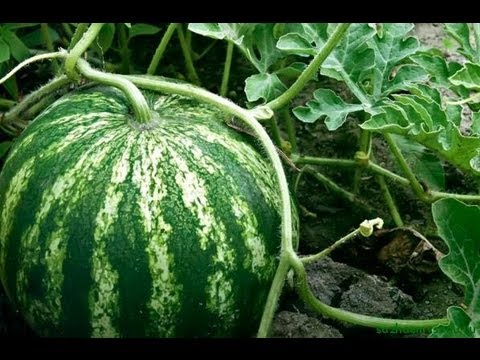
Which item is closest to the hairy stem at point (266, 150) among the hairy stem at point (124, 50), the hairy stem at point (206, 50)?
the hairy stem at point (124, 50)

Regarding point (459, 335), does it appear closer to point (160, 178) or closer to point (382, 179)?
point (160, 178)

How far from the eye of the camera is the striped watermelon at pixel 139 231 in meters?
1.64

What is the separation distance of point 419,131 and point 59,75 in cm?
83

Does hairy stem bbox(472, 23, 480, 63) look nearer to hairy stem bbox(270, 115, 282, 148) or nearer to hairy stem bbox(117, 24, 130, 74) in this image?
hairy stem bbox(270, 115, 282, 148)

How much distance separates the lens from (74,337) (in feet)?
5.61

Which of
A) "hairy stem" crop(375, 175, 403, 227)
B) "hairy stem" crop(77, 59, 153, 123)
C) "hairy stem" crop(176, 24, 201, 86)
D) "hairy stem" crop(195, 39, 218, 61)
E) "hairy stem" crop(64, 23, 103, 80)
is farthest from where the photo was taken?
"hairy stem" crop(195, 39, 218, 61)

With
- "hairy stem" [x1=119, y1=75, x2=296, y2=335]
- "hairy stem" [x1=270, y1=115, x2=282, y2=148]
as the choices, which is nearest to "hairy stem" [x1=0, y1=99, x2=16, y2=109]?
"hairy stem" [x1=119, y1=75, x2=296, y2=335]

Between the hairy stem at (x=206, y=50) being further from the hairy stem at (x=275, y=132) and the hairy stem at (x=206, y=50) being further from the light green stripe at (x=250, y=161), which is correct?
the light green stripe at (x=250, y=161)

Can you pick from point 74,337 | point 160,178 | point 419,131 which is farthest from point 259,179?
point 74,337

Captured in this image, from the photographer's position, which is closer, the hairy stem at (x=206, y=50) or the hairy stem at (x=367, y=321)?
the hairy stem at (x=367, y=321)

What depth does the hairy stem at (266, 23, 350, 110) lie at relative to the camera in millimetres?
1822

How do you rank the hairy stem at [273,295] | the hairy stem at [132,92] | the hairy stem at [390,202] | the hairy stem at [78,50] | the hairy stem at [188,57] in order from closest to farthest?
the hairy stem at [273,295] < the hairy stem at [132,92] < the hairy stem at [78,50] < the hairy stem at [390,202] < the hairy stem at [188,57]

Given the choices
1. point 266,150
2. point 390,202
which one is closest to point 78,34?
point 266,150

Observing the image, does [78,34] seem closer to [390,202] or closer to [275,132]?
[275,132]
